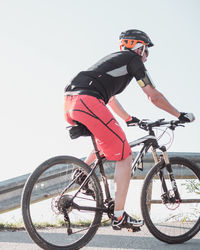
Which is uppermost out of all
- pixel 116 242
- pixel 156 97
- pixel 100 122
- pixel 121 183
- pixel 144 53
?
pixel 144 53

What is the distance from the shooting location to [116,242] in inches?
200

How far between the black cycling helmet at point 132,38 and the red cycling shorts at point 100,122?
831 millimetres

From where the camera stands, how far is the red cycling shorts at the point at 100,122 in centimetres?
446

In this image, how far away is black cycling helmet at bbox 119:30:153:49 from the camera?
4934 millimetres

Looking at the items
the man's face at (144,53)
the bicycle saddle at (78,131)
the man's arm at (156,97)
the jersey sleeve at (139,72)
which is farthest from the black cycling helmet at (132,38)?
the bicycle saddle at (78,131)

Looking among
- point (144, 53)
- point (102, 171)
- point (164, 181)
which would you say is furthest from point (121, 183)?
point (144, 53)

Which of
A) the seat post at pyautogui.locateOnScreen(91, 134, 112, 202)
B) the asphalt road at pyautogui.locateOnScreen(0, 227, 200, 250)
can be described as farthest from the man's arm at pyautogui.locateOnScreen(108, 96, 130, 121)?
the asphalt road at pyautogui.locateOnScreen(0, 227, 200, 250)

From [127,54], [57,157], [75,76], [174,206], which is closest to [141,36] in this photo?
[127,54]

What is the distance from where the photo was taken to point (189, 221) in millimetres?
5441

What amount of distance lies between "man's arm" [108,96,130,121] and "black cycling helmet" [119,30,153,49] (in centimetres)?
71

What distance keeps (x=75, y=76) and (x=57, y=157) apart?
34.8 inches

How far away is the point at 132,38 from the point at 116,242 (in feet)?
7.63

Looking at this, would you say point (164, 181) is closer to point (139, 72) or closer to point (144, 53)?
point (139, 72)

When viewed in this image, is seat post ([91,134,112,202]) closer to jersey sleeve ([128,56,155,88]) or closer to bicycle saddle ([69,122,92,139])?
bicycle saddle ([69,122,92,139])
